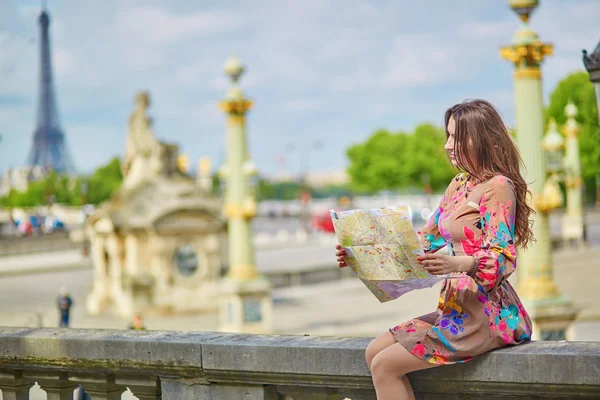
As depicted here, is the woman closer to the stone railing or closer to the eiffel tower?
the stone railing

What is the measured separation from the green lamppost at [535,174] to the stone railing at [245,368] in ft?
28.2

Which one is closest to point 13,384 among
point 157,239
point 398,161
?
point 157,239

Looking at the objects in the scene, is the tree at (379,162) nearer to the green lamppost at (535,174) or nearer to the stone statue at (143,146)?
the stone statue at (143,146)

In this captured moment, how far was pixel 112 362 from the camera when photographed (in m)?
4.61

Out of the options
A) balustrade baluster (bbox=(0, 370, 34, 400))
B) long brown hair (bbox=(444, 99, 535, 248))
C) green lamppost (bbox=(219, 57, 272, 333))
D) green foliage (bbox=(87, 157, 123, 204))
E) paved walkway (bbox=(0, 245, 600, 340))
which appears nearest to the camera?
long brown hair (bbox=(444, 99, 535, 248))

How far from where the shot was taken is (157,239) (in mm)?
25062

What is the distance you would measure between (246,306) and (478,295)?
15.9m

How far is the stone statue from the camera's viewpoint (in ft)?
85.8

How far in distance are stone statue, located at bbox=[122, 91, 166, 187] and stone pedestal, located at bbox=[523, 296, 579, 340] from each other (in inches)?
614

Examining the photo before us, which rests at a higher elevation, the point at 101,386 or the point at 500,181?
the point at 500,181

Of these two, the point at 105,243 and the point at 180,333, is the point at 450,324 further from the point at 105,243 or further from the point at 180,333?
the point at 105,243

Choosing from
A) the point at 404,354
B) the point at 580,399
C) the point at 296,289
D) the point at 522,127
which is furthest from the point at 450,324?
the point at 296,289

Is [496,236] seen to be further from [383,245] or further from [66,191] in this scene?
[66,191]

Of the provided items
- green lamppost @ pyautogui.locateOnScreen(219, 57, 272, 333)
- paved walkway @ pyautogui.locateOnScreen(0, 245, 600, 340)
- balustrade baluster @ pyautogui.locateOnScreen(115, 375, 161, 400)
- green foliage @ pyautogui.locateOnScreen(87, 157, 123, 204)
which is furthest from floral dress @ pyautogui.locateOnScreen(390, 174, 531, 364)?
green foliage @ pyautogui.locateOnScreen(87, 157, 123, 204)
